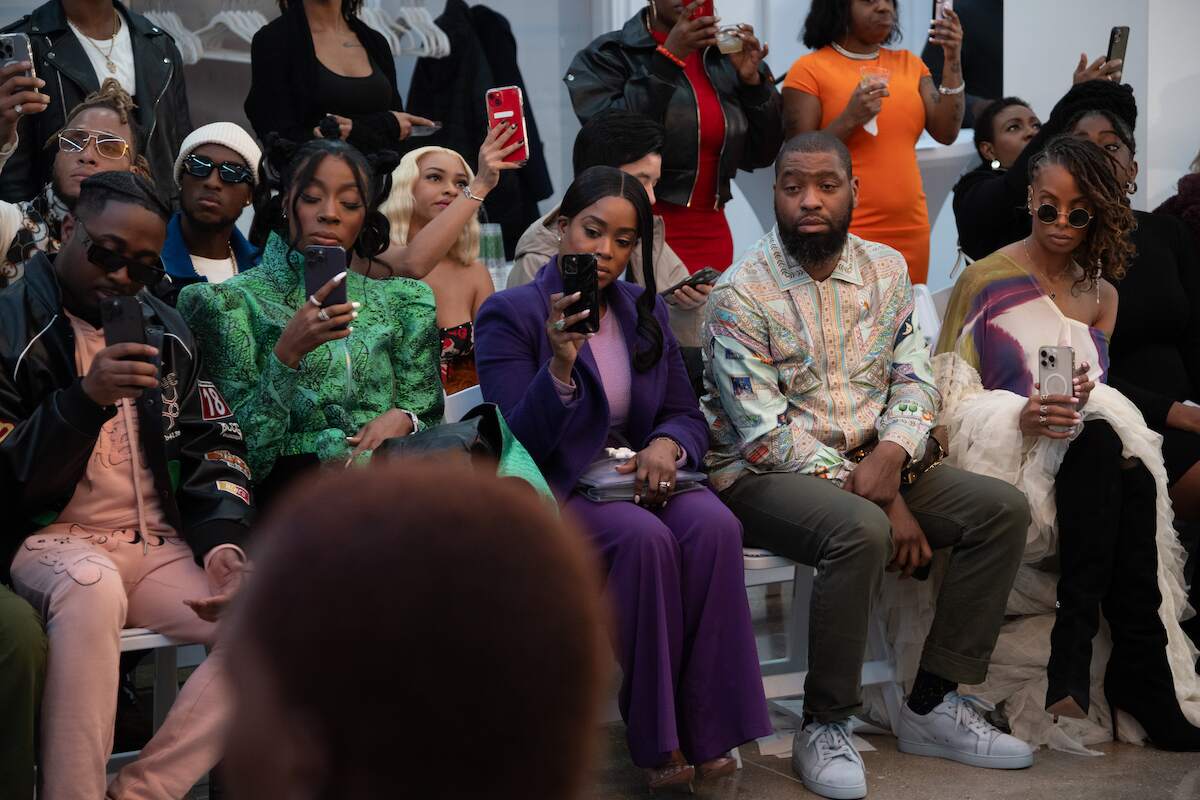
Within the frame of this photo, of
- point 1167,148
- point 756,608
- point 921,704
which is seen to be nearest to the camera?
point 921,704

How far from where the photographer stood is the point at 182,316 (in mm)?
3352

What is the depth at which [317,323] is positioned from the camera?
3223mm

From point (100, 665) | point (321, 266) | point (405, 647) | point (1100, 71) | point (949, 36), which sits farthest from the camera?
point (949, 36)

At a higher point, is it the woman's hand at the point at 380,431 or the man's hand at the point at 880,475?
the woman's hand at the point at 380,431

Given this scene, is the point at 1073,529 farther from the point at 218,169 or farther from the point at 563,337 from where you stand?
the point at 218,169

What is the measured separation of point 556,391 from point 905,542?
3.31 ft

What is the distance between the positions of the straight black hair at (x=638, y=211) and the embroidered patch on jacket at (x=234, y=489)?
1079 millimetres

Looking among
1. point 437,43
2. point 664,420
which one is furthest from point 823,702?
point 437,43

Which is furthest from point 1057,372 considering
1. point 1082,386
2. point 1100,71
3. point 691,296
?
point 1100,71

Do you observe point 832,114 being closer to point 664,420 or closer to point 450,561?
point 664,420

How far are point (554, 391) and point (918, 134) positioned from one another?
2337mm

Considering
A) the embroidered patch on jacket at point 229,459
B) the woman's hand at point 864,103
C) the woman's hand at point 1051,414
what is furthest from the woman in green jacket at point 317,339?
the woman's hand at point 864,103

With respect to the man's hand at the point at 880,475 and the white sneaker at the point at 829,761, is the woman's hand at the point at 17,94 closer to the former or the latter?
the man's hand at the point at 880,475

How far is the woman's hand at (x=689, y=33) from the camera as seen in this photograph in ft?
15.7
